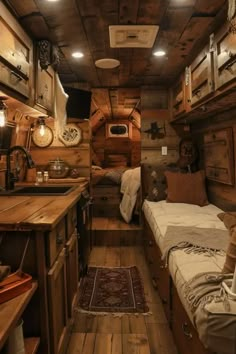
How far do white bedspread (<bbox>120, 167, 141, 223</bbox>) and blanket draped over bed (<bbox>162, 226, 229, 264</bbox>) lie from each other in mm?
2116

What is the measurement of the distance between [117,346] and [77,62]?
8.02ft

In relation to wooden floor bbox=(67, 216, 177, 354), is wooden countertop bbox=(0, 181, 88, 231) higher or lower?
higher

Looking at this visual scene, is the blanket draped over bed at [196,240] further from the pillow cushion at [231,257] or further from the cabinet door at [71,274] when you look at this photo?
the cabinet door at [71,274]

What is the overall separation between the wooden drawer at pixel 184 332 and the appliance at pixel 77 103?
2.32 metres

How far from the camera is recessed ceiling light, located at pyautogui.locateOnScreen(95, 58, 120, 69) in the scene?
2818mm

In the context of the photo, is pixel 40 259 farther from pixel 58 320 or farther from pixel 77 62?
pixel 77 62

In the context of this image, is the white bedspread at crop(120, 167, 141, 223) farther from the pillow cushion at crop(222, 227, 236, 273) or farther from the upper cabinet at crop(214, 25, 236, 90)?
the pillow cushion at crop(222, 227, 236, 273)

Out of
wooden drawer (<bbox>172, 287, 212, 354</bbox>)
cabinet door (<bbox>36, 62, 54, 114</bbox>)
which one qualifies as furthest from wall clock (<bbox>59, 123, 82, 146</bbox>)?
wooden drawer (<bbox>172, 287, 212, 354</bbox>)

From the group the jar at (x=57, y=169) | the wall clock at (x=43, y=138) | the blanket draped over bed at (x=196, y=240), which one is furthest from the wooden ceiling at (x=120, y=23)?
the blanket draped over bed at (x=196, y=240)

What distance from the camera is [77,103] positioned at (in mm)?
3473

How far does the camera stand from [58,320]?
1.69 meters

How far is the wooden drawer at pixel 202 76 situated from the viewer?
209 cm

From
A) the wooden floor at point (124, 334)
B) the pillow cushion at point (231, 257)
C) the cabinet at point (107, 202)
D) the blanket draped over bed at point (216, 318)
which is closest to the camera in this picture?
the blanket draped over bed at point (216, 318)

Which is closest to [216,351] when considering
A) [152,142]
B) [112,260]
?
[112,260]
